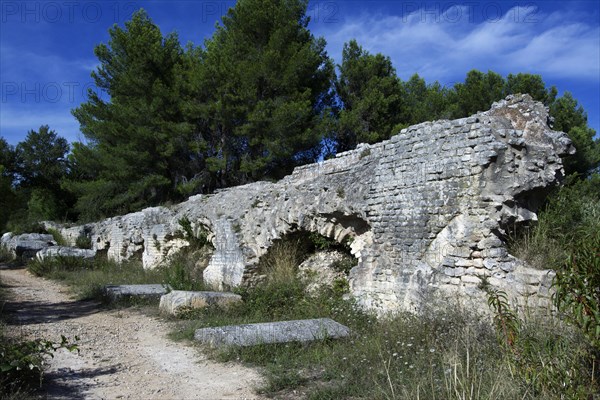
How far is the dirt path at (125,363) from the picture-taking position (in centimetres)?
439

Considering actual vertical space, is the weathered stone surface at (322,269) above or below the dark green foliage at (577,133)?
below

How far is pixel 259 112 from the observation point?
17.2 metres

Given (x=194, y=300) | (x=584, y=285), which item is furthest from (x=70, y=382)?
(x=584, y=285)

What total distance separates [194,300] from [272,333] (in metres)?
2.51

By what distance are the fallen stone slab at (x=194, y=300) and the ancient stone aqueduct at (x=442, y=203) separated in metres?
2.01

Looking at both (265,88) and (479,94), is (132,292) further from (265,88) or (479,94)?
(479,94)

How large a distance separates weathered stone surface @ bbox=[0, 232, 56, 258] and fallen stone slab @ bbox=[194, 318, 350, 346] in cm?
1608

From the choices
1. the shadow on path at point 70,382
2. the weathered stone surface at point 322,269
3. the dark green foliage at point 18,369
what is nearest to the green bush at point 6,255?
the weathered stone surface at point 322,269

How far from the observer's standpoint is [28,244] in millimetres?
20266

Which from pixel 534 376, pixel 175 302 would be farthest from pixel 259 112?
pixel 534 376

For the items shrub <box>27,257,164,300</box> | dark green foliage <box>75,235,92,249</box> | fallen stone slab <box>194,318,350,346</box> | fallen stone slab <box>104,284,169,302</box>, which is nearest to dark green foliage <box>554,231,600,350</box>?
fallen stone slab <box>194,318,350,346</box>

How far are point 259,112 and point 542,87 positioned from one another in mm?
9760

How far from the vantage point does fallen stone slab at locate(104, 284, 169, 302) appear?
30.5 ft

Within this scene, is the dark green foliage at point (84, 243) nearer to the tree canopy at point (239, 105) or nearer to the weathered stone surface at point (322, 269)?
the tree canopy at point (239, 105)
